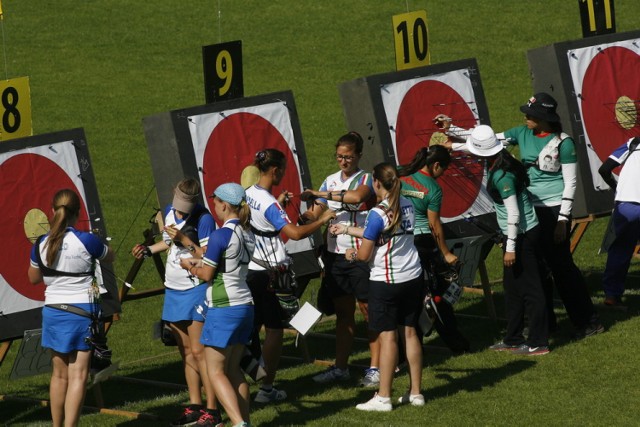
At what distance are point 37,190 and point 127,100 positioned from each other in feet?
50.3

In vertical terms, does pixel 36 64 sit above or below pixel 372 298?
above

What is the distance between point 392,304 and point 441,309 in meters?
1.48

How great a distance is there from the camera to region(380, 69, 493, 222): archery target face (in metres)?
10.5

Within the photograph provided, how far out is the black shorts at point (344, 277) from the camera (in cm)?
923

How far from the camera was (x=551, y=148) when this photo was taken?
32.9ft

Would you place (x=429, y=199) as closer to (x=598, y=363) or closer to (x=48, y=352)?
(x=598, y=363)

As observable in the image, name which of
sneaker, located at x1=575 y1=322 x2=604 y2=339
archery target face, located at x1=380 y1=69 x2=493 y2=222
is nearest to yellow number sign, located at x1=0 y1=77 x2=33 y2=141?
archery target face, located at x1=380 y1=69 x2=493 y2=222

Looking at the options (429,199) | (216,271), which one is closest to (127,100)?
Result: (429,199)

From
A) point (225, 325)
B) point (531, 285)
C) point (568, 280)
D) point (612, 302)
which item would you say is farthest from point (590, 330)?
point (225, 325)

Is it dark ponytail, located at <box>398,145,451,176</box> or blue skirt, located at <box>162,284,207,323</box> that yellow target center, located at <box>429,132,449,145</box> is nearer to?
dark ponytail, located at <box>398,145,451,176</box>

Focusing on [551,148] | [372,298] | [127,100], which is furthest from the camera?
[127,100]

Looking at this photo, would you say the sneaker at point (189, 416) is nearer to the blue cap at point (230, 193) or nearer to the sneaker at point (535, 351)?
the blue cap at point (230, 193)

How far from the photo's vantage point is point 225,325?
304 inches

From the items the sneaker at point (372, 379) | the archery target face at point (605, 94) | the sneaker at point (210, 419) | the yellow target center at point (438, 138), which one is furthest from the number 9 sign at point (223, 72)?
the archery target face at point (605, 94)
